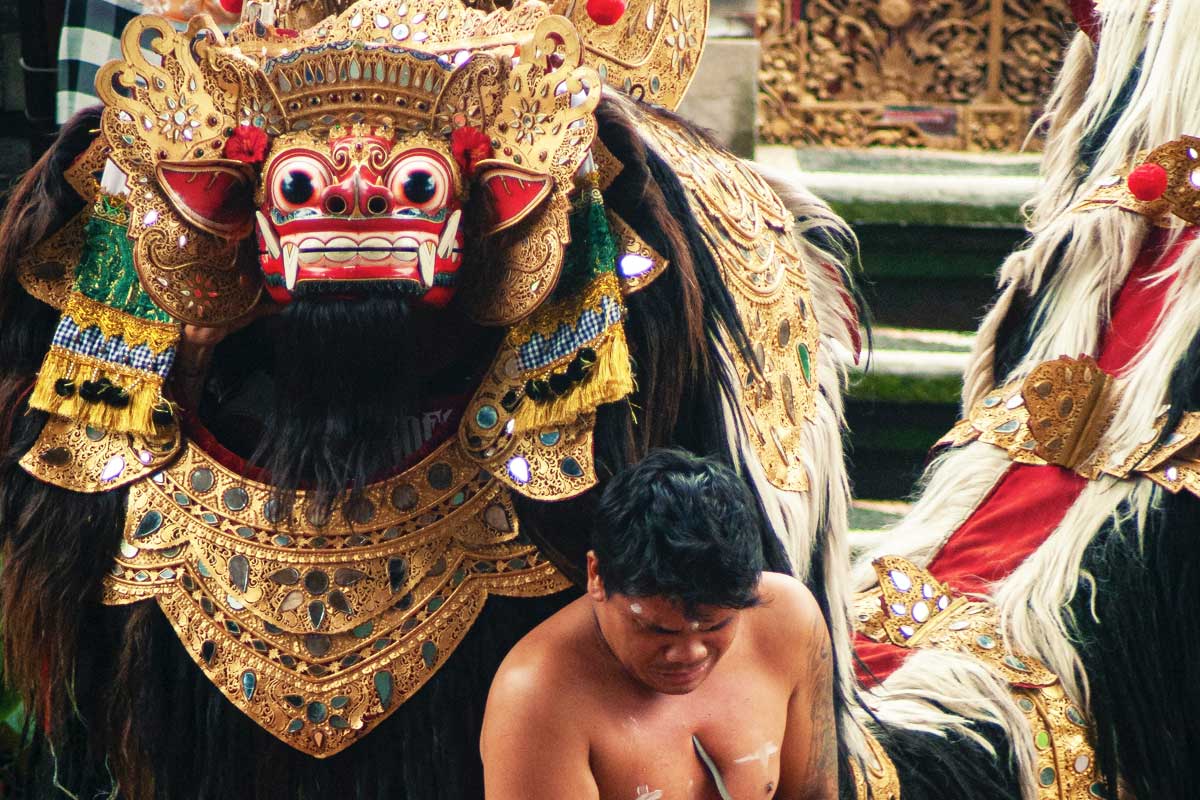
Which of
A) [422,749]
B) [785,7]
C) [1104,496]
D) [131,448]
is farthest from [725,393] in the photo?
[785,7]

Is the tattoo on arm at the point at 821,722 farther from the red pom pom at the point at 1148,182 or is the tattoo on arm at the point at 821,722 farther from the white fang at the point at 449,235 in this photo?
the red pom pom at the point at 1148,182

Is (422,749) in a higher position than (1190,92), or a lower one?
lower

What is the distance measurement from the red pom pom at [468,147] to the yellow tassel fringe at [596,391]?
19 centimetres

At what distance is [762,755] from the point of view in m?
1.58

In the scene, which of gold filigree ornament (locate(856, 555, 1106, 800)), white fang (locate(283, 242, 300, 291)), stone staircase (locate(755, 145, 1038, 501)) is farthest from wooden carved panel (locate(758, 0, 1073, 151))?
white fang (locate(283, 242, 300, 291))

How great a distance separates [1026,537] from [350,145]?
1.07 meters

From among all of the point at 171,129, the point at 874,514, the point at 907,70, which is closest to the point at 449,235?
the point at 171,129

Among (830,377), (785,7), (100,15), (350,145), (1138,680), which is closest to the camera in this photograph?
(350,145)

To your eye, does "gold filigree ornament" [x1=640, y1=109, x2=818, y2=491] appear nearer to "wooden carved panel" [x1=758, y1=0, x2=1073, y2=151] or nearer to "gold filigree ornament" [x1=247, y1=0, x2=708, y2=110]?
"gold filigree ornament" [x1=247, y1=0, x2=708, y2=110]

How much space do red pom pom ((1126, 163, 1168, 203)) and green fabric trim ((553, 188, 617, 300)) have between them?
878 mm

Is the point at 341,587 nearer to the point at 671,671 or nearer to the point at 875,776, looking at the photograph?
the point at 671,671

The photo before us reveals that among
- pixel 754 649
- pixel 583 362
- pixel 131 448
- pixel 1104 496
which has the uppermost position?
pixel 583 362

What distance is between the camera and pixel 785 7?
155 inches

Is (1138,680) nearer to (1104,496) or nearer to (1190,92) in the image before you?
(1104,496)
